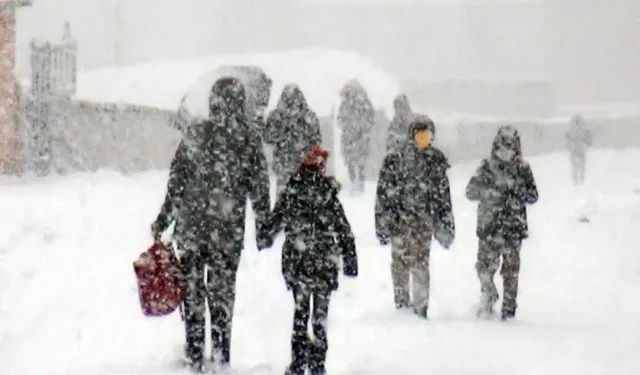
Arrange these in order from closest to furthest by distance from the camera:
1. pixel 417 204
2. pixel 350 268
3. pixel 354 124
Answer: pixel 350 268 → pixel 417 204 → pixel 354 124

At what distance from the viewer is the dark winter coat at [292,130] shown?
12352 millimetres

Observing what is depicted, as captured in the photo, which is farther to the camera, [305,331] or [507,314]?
[507,314]

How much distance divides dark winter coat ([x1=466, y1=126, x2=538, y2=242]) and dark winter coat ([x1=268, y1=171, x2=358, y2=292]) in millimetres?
2710

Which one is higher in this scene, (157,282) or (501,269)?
(157,282)

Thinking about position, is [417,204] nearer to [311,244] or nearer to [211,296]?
[311,244]

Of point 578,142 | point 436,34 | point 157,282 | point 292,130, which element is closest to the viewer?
point 157,282

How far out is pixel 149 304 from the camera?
590 centimetres

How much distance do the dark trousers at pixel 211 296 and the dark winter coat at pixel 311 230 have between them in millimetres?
346

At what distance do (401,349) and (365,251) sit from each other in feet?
17.8

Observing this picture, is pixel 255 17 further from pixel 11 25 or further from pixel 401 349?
pixel 401 349

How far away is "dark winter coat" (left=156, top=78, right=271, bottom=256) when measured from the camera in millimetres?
6098

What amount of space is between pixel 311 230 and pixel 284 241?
0.28m

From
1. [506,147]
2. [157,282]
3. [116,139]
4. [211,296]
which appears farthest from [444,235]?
[116,139]

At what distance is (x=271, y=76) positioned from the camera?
32156 mm
